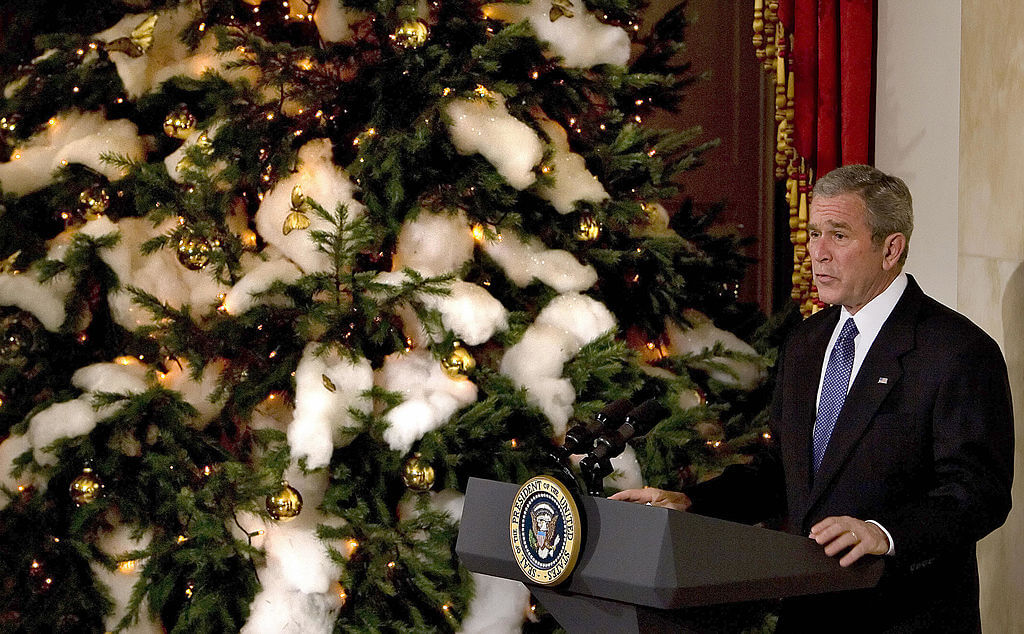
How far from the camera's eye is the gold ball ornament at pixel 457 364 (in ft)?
7.55

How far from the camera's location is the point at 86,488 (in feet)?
7.27

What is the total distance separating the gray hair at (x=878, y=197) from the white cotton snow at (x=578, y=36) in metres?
0.79

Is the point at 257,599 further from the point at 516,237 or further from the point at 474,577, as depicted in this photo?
the point at 516,237

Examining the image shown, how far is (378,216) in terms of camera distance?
241 centimetres

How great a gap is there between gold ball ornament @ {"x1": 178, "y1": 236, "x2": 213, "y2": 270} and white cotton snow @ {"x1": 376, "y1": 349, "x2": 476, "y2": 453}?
443mm

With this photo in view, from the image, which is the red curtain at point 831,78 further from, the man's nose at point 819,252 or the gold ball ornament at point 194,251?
the gold ball ornament at point 194,251

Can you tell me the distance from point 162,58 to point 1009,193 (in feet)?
6.20

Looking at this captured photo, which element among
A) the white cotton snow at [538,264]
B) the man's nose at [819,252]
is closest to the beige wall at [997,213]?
the man's nose at [819,252]

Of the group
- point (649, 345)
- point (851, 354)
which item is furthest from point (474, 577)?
point (851, 354)

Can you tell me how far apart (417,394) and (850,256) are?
923 mm

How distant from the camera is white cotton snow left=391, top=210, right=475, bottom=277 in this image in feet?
7.82

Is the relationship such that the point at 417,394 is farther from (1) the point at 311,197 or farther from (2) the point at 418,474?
(1) the point at 311,197

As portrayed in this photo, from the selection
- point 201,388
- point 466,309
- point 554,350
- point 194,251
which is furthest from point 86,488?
point 554,350

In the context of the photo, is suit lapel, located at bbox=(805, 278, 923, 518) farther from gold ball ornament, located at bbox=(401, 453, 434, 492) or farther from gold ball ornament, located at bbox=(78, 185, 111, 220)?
gold ball ornament, located at bbox=(78, 185, 111, 220)
